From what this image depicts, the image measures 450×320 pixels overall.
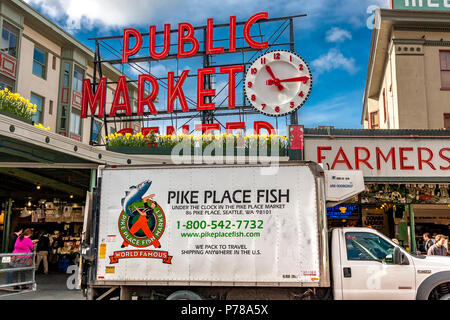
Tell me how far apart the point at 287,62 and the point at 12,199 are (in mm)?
16098

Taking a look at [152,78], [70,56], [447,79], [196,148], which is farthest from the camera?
[70,56]

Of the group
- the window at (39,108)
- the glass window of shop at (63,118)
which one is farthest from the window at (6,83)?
the glass window of shop at (63,118)

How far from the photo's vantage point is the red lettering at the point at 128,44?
2452cm

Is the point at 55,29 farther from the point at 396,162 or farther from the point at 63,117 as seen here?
the point at 396,162

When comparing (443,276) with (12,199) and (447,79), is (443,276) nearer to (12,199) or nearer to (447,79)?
(447,79)

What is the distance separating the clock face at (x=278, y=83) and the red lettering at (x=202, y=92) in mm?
2369

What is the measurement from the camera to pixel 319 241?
351 inches

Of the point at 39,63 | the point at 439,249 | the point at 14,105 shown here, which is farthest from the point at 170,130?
the point at 39,63

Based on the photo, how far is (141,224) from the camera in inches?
372

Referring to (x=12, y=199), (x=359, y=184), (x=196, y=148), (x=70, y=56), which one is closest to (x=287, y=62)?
(x=196, y=148)


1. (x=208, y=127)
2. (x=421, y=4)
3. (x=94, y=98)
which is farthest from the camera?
(x=94, y=98)

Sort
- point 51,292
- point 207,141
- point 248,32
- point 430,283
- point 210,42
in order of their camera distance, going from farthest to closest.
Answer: point 210,42
point 248,32
point 207,141
point 51,292
point 430,283

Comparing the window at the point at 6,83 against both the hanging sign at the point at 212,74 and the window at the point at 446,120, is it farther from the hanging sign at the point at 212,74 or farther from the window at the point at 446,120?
the window at the point at 446,120

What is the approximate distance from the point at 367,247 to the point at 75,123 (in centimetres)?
3065
